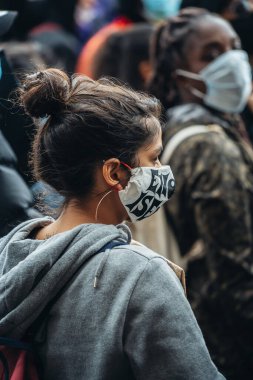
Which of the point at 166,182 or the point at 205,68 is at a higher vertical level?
the point at 166,182

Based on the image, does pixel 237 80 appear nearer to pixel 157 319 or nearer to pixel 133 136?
pixel 133 136

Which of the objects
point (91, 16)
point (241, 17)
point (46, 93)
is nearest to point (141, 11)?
point (91, 16)

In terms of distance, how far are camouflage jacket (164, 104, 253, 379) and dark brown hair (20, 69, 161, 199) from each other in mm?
1407

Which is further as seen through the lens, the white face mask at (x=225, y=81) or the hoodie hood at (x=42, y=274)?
the white face mask at (x=225, y=81)

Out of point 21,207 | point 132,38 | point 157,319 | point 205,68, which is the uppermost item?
point 157,319

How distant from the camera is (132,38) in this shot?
5.38m

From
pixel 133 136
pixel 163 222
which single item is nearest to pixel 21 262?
pixel 133 136

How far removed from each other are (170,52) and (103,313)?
A: 241 centimetres

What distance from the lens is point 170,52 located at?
429 centimetres

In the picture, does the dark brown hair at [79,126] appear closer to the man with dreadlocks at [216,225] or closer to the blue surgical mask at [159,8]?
the man with dreadlocks at [216,225]

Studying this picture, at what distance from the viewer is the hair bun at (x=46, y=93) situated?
2297 millimetres

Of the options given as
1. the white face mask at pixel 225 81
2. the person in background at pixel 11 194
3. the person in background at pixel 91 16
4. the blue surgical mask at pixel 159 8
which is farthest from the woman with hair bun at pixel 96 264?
the person in background at pixel 91 16

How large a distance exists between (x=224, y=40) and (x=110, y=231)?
2.19m

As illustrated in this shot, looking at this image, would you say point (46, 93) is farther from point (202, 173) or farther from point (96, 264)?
point (202, 173)
